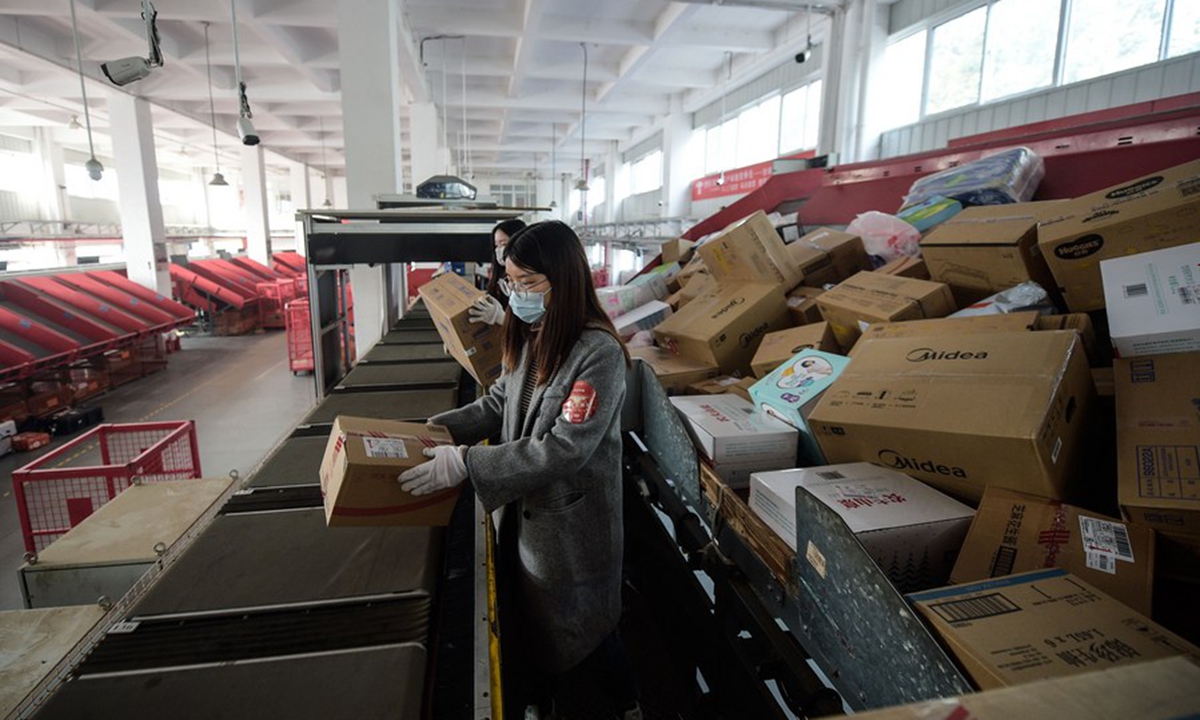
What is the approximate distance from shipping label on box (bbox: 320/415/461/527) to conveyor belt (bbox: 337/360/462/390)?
1439 millimetres

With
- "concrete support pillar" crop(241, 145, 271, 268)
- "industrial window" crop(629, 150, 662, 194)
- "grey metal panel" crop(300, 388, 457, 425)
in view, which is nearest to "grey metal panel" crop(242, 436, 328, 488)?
"grey metal panel" crop(300, 388, 457, 425)

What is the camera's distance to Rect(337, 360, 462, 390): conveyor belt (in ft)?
9.09

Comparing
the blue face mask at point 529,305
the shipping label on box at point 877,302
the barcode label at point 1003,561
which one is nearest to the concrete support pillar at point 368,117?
the blue face mask at point 529,305

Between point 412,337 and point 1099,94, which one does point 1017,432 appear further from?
point 1099,94

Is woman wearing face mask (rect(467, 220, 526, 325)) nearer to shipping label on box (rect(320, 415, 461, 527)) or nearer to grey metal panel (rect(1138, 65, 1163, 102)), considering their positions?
shipping label on box (rect(320, 415, 461, 527))

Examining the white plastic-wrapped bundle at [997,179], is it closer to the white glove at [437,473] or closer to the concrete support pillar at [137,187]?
the white glove at [437,473]

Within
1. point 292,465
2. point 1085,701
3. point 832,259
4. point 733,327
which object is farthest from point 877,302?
point 292,465

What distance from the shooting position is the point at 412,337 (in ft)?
13.2

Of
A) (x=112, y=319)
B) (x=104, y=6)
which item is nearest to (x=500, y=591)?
(x=104, y=6)

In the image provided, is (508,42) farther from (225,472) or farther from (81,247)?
(81,247)

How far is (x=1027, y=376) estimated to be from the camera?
51.1 inches

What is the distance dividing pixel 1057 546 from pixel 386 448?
4.54 feet

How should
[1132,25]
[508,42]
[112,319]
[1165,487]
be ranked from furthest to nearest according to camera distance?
[508,42] → [112,319] → [1132,25] → [1165,487]

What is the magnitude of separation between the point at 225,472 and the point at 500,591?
164 inches
